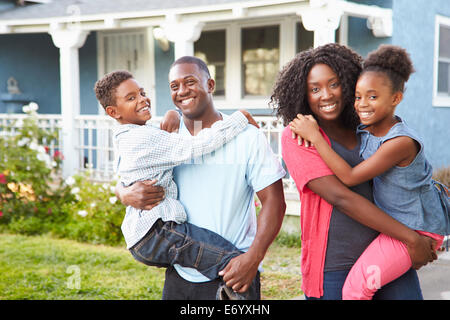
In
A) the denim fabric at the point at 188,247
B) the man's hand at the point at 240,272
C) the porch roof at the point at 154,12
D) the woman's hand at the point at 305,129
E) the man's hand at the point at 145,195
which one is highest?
the porch roof at the point at 154,12

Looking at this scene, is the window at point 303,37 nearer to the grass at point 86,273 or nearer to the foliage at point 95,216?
the grass at point 86,273

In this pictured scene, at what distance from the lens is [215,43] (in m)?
9.63

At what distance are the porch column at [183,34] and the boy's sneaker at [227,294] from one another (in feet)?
20.2

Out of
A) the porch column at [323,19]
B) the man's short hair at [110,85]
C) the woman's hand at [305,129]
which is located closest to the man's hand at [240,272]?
the woman's hand at [305,129]

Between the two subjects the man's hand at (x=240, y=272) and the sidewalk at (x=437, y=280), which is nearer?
the man's hand at (x=240, y=272)

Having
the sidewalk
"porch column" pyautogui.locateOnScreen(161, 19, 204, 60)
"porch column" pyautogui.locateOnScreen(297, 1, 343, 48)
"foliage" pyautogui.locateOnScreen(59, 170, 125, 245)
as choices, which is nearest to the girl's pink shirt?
the sidewalk

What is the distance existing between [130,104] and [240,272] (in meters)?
0.86

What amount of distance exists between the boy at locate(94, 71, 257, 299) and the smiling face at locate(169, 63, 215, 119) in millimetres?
140

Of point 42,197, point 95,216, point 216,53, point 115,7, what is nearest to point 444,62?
point 216,53

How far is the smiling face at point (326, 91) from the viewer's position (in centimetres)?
202

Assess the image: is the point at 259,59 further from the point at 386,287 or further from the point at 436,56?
the point at 386,287

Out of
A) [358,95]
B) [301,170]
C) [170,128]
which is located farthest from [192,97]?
[358,95]
